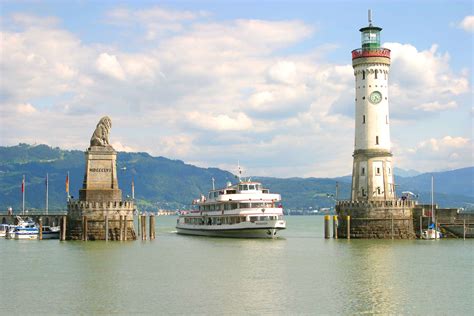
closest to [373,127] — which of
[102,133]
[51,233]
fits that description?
[102,133]

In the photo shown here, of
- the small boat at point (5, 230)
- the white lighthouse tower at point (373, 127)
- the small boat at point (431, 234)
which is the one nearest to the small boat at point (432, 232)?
the small boat at point (431, 234)

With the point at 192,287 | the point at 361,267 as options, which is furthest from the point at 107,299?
the point at 361,267

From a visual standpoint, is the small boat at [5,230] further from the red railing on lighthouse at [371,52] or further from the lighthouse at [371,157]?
the red railing on lighthouse at [371,52]

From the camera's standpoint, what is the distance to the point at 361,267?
215 feet

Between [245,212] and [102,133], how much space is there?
2133 cm

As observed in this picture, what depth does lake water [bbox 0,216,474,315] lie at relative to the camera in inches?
1821

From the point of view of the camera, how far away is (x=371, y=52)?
3698 inches

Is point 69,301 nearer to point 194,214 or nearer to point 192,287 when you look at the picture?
point 192,287

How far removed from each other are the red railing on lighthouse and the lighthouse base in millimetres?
18072

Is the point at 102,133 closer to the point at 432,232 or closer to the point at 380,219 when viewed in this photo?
Result: the point at 380,219

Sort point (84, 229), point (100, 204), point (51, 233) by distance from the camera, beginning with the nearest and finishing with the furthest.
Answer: point (100, 204)
point (84, 229)
point (51, 233)

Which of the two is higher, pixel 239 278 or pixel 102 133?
pixel 102 133

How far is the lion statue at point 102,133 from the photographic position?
88.7m

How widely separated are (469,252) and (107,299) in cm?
4421
